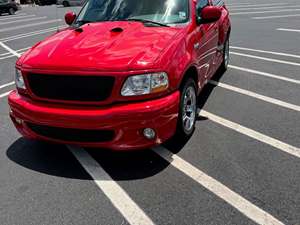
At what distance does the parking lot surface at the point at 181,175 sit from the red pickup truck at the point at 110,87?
327 millimetres

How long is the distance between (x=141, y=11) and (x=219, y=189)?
2.50m

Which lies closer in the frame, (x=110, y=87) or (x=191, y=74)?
(x=110, y=87)

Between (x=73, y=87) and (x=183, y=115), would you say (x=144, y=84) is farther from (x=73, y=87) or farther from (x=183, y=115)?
(x=183, y=115)

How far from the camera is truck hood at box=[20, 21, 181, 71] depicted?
359cm

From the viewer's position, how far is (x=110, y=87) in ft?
11.6

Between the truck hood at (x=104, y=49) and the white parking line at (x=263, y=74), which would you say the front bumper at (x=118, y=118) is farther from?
the white parking line at (x=263, y=74)

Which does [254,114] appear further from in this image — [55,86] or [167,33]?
[55,86]

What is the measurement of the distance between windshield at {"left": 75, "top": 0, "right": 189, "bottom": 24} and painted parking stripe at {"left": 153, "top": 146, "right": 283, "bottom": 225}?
63.3 inches

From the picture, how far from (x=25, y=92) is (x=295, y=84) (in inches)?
181

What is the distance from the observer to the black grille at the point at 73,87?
3533mm

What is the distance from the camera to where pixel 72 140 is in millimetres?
→ 3719

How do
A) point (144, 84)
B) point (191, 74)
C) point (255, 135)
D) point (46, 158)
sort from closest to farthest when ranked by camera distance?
point (144, 84) → point (46, 158) → point (191, 74) → point (255, 135)

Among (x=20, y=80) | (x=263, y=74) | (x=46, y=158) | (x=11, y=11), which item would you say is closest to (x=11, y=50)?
(x=263, y=74)

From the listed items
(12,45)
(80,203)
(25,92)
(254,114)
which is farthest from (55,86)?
(12,45)
